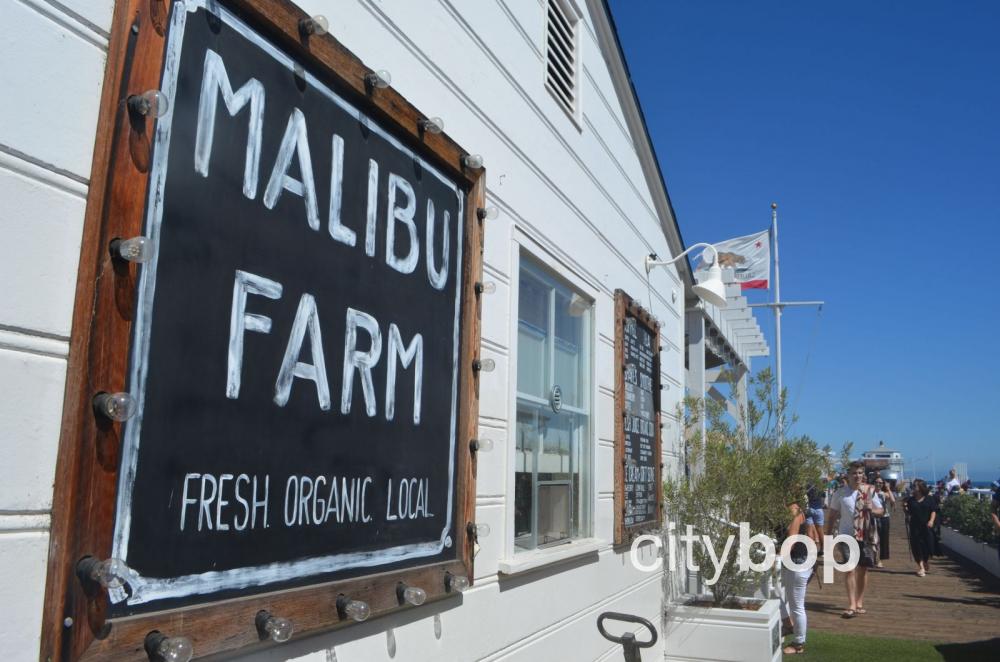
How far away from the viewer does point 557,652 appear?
391 cm

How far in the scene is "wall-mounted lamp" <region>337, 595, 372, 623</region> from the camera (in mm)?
2211

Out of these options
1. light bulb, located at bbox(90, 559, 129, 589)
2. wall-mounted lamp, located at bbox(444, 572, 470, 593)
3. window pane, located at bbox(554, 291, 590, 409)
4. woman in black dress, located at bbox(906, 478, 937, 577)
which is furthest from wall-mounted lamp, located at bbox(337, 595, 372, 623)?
woman in black dress, located at bbox(906, 478, 937, 577)

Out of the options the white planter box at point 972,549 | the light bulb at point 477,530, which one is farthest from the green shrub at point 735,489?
the white planter box at point 972,549

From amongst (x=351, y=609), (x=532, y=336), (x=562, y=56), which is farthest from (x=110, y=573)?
(x=562, y=56)

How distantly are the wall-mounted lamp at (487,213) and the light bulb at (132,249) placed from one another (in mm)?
1723

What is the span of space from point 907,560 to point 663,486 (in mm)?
12632

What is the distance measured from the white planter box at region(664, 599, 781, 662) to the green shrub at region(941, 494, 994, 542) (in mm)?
10722

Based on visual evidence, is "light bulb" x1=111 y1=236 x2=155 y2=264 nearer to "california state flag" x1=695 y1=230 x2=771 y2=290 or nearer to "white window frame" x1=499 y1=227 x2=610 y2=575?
"white window frame" x1=499 y1=227 x2=610 y2=575

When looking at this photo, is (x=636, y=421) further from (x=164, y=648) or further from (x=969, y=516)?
(x=969, y=516)

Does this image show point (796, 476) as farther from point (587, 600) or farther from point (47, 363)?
point (47, 363)

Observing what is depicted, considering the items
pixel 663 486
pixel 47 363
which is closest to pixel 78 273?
pixel 47 363

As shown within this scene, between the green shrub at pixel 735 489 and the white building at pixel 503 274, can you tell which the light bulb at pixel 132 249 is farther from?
the green shrub at pixel 735 489

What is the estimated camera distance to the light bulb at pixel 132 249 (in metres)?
1.60

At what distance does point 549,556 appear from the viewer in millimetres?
3773
